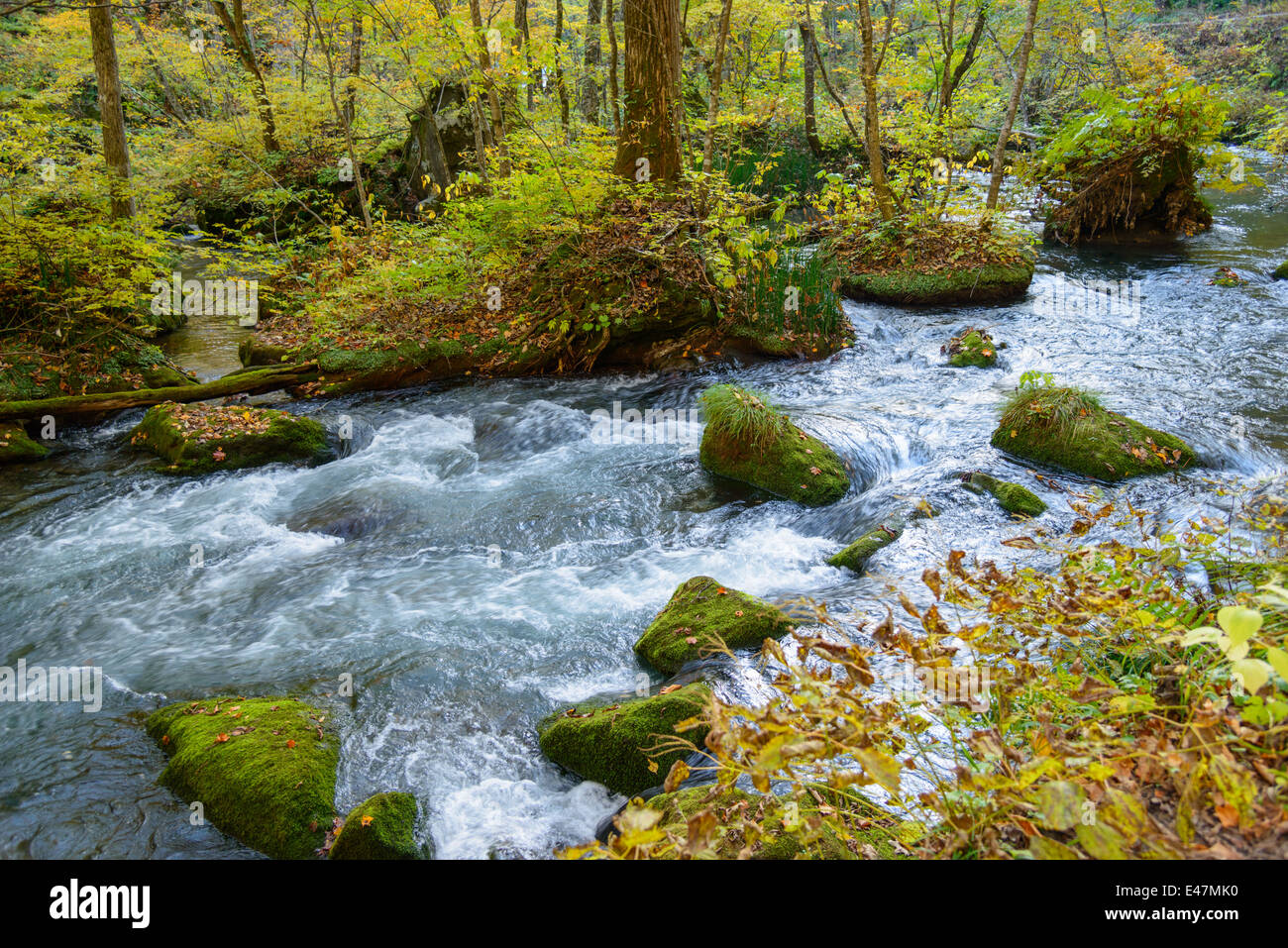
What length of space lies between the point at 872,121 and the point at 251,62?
13495 mm

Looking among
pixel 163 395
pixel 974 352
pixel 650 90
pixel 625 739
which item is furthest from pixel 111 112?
pixel 974 352

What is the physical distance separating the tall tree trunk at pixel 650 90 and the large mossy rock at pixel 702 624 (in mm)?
6720

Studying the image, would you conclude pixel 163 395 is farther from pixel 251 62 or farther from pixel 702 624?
pixel 251 62

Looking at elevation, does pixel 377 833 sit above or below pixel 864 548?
below

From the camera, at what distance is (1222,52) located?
24.4m

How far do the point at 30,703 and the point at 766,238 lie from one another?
333 inches

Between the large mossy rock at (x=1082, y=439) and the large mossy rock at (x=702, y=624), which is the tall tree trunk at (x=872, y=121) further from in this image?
the large mossy rock at (x=702, y=624)

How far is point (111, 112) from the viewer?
388 inches

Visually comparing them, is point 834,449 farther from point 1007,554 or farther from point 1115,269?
point 1115,269

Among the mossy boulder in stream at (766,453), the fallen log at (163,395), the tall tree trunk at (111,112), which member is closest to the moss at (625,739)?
the mossy boulder in stream at (766,453)

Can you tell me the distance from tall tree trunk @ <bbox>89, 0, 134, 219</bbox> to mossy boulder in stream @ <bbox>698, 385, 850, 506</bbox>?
8887 millimetres

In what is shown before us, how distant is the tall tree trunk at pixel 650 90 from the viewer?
28.7 feet

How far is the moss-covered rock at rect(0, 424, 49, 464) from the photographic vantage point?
7.28m
